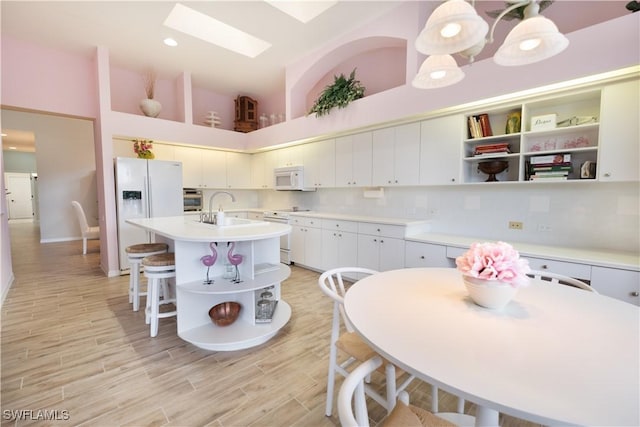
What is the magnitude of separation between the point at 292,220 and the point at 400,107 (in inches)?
96.9

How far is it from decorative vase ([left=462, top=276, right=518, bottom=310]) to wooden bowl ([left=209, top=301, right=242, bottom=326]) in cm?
192

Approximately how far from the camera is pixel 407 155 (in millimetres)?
3480

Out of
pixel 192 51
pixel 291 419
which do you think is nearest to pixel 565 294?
pixel 291 419

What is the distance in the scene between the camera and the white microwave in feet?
15.9

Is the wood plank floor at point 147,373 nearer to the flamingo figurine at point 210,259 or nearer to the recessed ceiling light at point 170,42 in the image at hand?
the flamingo figurine at point 210,259

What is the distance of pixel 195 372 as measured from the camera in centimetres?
199

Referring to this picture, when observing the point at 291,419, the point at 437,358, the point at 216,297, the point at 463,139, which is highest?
the point at 463,139

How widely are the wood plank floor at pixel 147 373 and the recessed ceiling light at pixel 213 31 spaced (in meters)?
3.46

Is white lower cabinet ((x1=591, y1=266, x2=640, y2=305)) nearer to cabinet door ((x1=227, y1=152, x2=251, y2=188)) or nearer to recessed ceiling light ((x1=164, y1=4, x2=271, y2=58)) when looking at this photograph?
recessed ceiling light ((x1=164, y1=4, x2=271, y2=58))

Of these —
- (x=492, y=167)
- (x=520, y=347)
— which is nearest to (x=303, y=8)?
(x=492, y=167)

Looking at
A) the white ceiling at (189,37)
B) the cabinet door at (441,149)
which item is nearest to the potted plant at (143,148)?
the white ceiling at (189,37)

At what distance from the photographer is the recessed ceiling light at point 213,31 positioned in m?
3.46

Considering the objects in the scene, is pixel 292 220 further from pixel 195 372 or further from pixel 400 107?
pixel 195 372

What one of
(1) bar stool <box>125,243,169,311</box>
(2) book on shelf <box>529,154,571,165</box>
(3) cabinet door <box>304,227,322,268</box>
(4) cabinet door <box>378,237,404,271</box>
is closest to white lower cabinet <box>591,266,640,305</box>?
(2) book on shelf <box>529,154,571,165</box>
